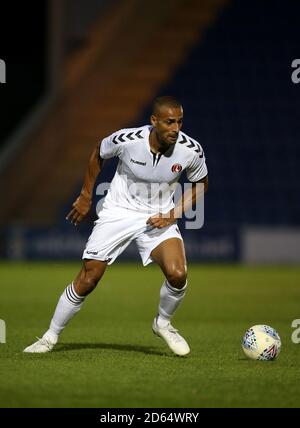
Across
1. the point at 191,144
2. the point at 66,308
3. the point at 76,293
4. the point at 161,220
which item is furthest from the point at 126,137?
the point at 66,308

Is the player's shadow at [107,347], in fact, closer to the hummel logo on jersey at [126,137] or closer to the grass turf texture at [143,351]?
the grass turf texture at [143,351]

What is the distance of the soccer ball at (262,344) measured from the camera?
8.21 metres

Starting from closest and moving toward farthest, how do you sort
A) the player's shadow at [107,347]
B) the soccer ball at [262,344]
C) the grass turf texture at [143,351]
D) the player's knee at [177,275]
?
the grass turf texture at [143,351] < the soccer ball at [262,344] < the player's knee at [177,275] < the player's shadow at [107,347]

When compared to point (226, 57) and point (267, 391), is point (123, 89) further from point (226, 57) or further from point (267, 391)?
point (267, 391)

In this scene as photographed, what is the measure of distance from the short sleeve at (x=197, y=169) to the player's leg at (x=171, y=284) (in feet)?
1.84

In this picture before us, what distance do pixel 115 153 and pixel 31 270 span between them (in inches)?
471

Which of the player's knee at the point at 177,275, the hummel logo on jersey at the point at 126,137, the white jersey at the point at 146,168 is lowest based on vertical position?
the player's knee at the point at 177,275

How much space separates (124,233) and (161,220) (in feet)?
1.23

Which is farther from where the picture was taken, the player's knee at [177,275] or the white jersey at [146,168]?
the white jersey at [146,168]

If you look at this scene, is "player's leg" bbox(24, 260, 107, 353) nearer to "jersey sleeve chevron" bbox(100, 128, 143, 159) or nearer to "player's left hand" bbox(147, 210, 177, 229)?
"player's left hand" bbox(147, 210, 177, 229)

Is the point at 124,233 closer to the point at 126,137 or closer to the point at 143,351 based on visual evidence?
the point at 126,137

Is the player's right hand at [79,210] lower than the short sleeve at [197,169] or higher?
lower

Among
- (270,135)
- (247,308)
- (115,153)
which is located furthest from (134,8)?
(115,153)

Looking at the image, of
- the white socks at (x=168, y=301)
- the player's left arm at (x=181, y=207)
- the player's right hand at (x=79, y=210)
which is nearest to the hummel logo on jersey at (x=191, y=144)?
the player's left arm at (x=181, y=207)
